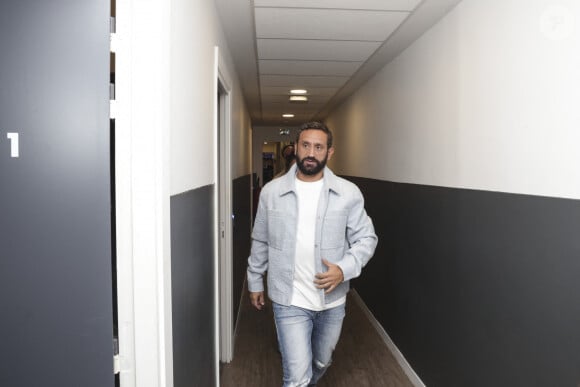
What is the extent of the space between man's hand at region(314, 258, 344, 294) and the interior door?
37.5 inches

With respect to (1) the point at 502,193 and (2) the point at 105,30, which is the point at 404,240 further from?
(2) the point at 105,30

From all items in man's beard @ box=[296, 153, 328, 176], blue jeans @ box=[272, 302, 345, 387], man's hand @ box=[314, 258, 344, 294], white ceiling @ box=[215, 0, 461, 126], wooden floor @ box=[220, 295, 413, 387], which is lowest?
wooden floor @ box=[220, 295, 413, 387]

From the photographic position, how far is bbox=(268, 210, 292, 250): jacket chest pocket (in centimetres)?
206

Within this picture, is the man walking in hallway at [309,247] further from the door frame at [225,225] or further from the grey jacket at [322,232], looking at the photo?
the door frame at [225,225]

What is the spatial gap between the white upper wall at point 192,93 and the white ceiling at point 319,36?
0.43 m

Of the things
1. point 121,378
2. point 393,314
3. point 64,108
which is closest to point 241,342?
point 393,314

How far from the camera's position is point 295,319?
2.05 m

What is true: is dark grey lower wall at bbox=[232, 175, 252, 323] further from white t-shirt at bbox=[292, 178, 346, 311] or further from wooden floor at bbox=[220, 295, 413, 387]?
white t-shirt at bbox=[292, 178, 346, 311]

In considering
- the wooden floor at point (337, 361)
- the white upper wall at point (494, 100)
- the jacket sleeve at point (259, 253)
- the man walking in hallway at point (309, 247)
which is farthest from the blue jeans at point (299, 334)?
the white upper wall at point (494, 100)

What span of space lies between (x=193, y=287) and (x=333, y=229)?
27.4 inches

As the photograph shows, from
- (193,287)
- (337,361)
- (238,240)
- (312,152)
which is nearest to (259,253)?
(193,287)

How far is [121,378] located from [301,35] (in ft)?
7.95

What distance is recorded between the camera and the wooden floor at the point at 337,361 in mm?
2891

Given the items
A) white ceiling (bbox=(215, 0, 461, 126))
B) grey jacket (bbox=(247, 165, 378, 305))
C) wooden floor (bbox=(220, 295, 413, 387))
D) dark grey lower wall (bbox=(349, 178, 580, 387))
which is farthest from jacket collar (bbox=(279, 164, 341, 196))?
wooden floor (bbox=(220, 295, 413, 387))
